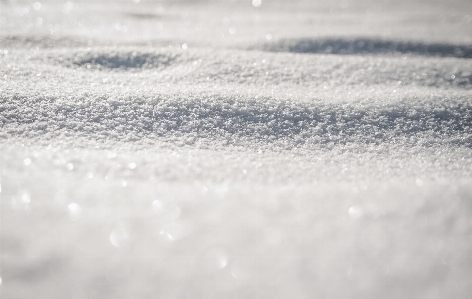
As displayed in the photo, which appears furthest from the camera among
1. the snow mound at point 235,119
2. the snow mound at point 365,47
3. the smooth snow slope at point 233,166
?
the snow mound at point 365,47

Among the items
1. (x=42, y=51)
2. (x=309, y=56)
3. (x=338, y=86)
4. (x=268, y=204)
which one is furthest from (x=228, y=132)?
(x=42, y=51)

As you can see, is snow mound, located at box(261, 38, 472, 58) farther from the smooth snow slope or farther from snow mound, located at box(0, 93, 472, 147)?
snow mound, located at box(0, 93, 472, 147)

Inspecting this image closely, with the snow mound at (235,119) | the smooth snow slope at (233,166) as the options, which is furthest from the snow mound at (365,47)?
the snow mound at (235,119)

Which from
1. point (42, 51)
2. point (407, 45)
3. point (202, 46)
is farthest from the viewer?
point (407, 45)

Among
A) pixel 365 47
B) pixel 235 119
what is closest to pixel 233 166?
pixel 235 119

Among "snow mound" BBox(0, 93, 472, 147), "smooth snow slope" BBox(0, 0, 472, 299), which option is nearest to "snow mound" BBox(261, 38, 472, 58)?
"smooth snow slope" BBox(0, 0, 472, 299)

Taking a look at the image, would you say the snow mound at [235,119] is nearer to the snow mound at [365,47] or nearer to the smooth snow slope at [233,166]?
the smooth snow slope at [233,166]

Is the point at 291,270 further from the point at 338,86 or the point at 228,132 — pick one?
the point at 338,86

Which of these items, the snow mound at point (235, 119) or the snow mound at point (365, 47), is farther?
the snow mound at point (365, 47)
